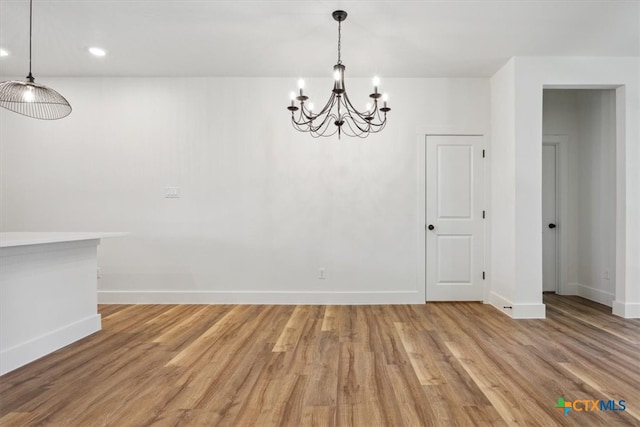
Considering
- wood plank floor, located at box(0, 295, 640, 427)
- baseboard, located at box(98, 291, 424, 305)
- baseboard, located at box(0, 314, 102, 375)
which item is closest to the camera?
wood plank floor, located at box(0, 295, 640, 427)

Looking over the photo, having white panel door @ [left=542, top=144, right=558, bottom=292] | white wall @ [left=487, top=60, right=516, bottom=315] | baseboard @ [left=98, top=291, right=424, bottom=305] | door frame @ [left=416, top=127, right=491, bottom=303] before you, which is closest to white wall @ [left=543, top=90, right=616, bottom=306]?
white panel door @ [left=542, top=144, right=558, bottom=292]

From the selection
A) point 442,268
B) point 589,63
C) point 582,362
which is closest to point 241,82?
point 442,268

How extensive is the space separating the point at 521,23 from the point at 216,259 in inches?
159

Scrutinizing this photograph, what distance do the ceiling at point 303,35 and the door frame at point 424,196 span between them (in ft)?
2.27

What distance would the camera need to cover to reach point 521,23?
2.91 m

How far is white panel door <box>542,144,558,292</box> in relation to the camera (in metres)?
4.55

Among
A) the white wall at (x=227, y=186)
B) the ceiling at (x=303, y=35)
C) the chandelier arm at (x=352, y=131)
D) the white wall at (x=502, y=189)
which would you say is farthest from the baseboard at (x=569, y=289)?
the chandelier arm at (x=352, y=131)

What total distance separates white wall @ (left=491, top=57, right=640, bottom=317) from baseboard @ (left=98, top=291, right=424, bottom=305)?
49.0 inches

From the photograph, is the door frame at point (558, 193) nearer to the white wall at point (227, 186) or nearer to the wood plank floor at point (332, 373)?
the wood plank floor at point (332, 373)

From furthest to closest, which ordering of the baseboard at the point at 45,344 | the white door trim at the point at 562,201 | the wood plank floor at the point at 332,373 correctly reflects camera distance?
the white door trim at the point at 562,201
the baseboard at the point at 45,344
the wood plank floor at the point at 332,373

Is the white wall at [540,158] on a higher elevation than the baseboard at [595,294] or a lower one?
higher

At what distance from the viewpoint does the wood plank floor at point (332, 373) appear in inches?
70.6

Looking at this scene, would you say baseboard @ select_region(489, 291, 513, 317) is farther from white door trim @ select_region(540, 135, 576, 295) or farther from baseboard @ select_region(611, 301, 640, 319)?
white door trim @ select_region(540, 135, 576, 295)

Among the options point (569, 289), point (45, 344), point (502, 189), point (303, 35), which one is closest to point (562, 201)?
point (569, 289)
